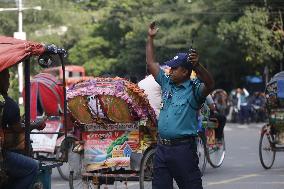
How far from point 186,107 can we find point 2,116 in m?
1.79

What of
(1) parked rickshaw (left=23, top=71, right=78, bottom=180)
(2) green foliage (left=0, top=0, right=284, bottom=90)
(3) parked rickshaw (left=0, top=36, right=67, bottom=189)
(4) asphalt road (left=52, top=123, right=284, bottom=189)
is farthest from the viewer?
(2) green foliage (left=0, top=0, right=284, bottom=90)

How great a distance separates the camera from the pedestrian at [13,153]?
7390 mm

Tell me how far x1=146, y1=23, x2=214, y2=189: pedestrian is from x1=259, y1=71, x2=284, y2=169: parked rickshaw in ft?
23.7

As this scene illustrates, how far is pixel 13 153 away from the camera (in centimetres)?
743

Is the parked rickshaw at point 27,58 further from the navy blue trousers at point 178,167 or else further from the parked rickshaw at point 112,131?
the parked rickshaw at point 112,131

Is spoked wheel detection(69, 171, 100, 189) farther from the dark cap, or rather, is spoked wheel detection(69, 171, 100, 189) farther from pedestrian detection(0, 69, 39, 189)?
the dark cap

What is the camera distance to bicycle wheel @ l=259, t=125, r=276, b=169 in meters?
15.0

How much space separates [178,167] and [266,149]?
315 inches

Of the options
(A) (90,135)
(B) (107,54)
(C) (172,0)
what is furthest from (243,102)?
(B) (107,54)

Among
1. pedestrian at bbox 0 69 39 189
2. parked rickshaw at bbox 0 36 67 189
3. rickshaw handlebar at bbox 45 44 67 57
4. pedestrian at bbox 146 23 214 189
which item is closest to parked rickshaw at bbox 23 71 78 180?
parked rickshaw at bbox 0 36 67 189

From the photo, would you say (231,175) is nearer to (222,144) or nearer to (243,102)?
(222,144)

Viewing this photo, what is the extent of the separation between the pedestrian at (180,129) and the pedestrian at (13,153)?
1.25 metres

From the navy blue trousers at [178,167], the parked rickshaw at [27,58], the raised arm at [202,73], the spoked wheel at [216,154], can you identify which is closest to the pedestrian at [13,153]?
the parked rickshaw at [27,58]

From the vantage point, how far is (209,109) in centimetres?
1458
